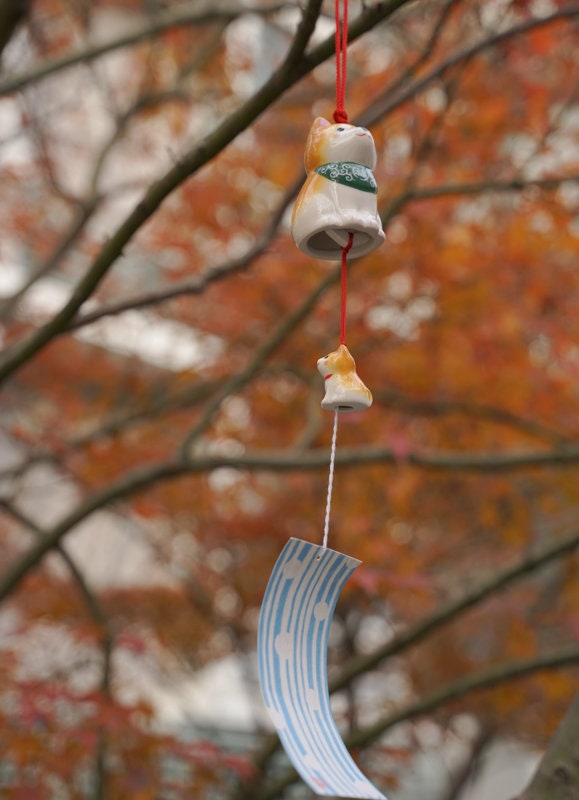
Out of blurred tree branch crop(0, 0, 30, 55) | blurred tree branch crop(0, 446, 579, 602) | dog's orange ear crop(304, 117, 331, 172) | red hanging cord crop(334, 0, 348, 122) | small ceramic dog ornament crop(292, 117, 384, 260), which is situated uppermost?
blurred tree branch crop(0, 0, 30, 55)

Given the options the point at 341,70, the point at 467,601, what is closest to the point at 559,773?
the point at 467,601

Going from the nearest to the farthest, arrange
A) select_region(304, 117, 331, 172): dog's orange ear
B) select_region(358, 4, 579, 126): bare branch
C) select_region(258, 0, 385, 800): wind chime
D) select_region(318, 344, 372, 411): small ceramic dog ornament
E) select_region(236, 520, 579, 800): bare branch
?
select_region(258, 0, 385, 800): wind chime, select_region(318, 344, 372, 411): small ceramic dog ornament, select_region(304, 117, 331, 172): dog's orange ear, select_region(358, 4, 579, 126): bare branch, select_region(236, 520, 579, 800): bare branch

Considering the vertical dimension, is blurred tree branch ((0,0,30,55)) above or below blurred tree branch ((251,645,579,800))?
above

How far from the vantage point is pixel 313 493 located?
5.81 meters

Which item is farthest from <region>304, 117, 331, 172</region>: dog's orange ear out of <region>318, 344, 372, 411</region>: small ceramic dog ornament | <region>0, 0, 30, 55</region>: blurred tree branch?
<region>0, 0, 30, 55</region>: blurred tree branch

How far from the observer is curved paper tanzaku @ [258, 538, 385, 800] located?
1262 mm

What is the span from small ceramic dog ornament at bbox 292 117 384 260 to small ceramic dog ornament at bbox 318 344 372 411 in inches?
7.8

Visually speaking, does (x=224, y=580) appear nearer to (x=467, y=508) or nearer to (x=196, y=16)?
(x=467, y=508)

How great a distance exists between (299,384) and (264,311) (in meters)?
0.55

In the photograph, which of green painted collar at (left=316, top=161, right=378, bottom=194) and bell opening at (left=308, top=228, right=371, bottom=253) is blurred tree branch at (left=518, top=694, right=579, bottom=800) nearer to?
bell opening at (left=308, top=228, right=371, bottom=253)

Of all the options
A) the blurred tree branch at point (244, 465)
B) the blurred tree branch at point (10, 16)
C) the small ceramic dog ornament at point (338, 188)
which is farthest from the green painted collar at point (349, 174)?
the blurred tree branch at point (244, 465)

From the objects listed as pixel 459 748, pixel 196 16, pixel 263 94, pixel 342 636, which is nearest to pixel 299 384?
pixel 342 636

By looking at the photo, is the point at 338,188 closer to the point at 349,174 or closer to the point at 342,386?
the point at 349,174

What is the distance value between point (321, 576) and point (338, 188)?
2.01 ft
